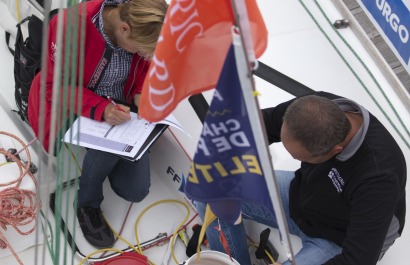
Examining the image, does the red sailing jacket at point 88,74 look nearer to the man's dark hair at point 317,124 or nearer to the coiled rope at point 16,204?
the coiled rope at point 16,204

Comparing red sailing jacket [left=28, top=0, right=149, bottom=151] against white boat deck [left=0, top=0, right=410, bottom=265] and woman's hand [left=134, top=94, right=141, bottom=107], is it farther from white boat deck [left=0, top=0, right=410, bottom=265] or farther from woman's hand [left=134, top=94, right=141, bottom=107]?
white boat deck [left=0, top=0, right=410, bottom=265]

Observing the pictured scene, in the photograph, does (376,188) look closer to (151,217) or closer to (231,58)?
(231,58)

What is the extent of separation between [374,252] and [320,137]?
0.28 m

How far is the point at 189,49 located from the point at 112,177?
2.65 feet

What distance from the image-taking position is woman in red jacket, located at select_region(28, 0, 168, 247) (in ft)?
4.59

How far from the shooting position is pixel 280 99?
5.62ft

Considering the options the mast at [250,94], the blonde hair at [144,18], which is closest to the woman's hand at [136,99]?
the blonde hair at [144,18]

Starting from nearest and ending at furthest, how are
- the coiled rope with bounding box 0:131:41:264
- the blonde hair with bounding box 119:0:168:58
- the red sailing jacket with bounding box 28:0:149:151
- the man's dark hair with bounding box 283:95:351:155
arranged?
the man's dark hair with bounding box 283:95:351:155, the blonde hair with bounding box 119:0:168:58, the red sailing jacket with bounding box 28:0:149:151, the coiled rope with bounding box 0:131:41:264

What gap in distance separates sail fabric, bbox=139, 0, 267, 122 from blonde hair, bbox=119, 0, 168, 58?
0.32m

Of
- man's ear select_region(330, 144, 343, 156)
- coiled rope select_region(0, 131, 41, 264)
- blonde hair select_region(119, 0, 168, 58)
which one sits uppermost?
blonde hair select_region(119, 0, 168, 58)

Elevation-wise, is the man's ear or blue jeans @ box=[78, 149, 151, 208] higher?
blue jeans @ box=[78, 149, 151, 208]

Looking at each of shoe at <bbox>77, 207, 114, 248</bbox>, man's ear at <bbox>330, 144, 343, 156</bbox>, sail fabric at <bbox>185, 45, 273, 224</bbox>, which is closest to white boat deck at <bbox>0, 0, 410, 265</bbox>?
shoe at <bbox>77, 207, 114, 248</bbox>

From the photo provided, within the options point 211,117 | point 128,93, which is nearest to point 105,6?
point 128,93

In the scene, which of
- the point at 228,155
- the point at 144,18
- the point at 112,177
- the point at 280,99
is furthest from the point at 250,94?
the point at 112,177
